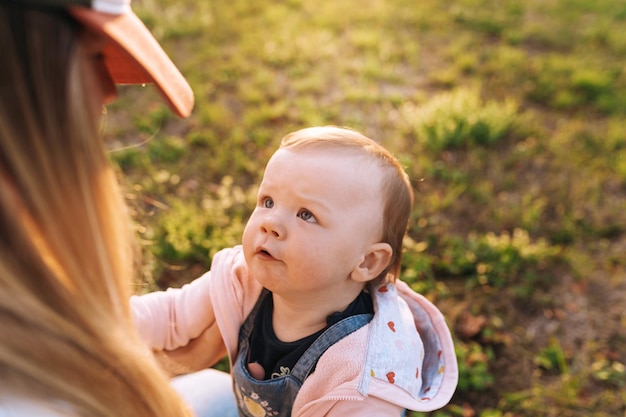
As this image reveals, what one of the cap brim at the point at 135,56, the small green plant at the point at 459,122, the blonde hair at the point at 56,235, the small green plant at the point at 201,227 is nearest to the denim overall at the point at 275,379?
the blonde hair at the point at 56,235

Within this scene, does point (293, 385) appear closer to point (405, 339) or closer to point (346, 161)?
point (405, 339)

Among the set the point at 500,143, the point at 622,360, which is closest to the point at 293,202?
the point at 622,360

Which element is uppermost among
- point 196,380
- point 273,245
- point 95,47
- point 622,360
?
point 95,47

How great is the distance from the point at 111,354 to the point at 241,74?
4.02m

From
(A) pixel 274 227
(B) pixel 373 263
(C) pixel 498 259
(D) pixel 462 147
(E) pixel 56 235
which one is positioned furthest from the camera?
(D) pixel 462 147

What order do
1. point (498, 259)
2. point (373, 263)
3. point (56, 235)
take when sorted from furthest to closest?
point (498, 259), point (373, 263), point (56, 235)

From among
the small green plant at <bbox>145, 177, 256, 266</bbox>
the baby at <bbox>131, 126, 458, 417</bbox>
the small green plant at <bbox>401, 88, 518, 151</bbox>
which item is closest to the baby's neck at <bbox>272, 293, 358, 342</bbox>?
the baby at <bbox>131, 126, 458, 417</bbox>

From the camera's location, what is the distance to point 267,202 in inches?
67.1

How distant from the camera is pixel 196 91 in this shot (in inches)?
184

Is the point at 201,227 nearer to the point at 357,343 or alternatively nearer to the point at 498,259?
the point at 498,259

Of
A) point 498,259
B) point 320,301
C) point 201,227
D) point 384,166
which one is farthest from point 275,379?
point 498,259

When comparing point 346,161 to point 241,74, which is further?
point 241,74

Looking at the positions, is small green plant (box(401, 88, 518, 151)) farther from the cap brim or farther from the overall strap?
the cap brim

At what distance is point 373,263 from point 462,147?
2583 mm
